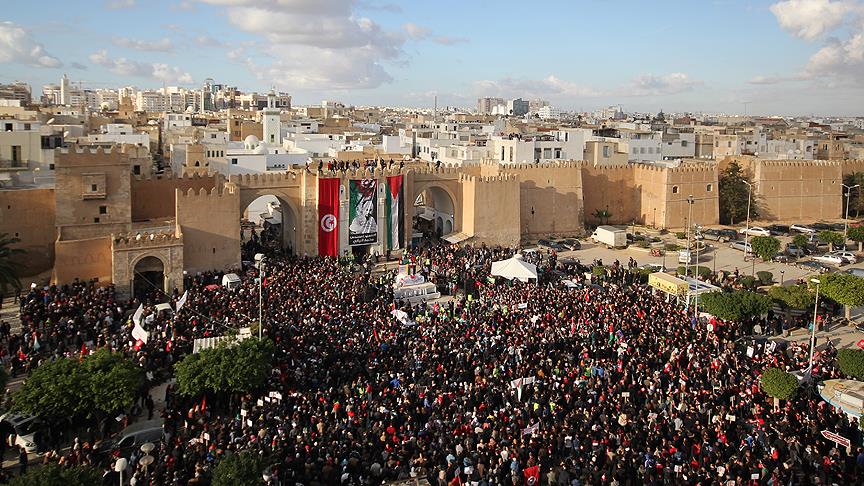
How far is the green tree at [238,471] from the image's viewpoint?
10.9 metres

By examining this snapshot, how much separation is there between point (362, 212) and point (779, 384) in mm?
18469

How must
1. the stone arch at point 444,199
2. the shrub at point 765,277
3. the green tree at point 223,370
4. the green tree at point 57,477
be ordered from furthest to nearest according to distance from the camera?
1. the stone arch at point 444,199
2. the shrub at point 765,277
3. the green tree at point 223,370
4. the green tree at point 57,477

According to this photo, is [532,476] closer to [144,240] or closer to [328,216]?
[144,240]

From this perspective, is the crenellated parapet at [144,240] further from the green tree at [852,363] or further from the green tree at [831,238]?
the green tree at [831,238]

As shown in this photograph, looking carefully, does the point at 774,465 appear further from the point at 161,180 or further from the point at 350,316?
the point at 161,180

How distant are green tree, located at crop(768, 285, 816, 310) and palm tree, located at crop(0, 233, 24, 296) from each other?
75.2ft

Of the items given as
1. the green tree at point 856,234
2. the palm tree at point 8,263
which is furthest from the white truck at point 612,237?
the palm tree at point 8,263

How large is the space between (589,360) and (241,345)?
793 centimetres

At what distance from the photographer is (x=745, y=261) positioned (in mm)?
32500

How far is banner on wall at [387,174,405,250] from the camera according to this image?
1225 inches

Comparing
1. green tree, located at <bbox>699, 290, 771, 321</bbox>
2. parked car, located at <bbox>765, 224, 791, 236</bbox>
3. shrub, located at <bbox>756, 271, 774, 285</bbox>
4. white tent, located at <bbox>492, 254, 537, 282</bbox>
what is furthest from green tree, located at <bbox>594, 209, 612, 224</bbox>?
green tree, located at <bbox>699, 290, 771, 321</bbox>

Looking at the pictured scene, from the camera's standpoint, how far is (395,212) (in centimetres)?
3134

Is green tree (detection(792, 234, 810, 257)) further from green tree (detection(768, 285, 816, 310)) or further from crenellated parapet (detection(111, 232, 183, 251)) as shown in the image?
crenellated parapet (detection(111, 232, 183, 251))

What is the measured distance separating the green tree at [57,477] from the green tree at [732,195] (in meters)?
39.6
